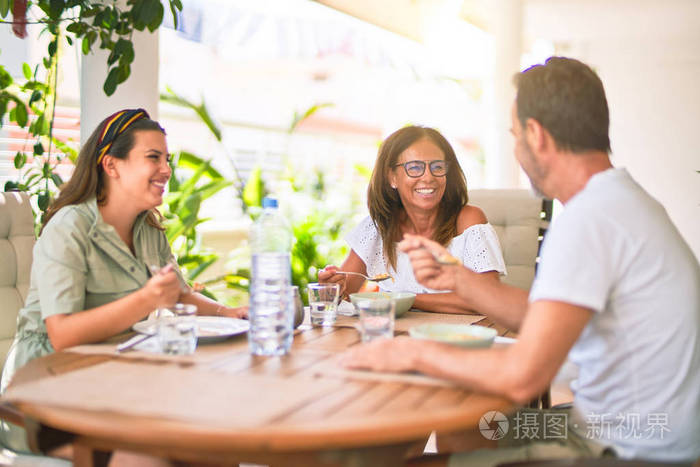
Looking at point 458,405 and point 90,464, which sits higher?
point 458,405

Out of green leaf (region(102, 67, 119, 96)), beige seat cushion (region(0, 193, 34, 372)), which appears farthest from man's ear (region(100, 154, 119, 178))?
green leaf (region(102, 67, 119, 96))

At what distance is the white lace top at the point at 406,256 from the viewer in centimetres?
234

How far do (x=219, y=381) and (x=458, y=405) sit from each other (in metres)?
0.43

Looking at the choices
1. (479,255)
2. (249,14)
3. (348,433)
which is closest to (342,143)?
(249,14)

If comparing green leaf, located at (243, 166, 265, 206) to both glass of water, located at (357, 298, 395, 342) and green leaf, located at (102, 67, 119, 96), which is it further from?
glass of water, located at (357, 298, 395, 342)

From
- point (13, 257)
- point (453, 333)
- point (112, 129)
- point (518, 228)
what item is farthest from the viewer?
point (518, 228)

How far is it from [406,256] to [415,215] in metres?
0.18

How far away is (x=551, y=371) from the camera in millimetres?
1196

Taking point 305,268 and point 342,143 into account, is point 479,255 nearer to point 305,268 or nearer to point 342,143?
point 305,268

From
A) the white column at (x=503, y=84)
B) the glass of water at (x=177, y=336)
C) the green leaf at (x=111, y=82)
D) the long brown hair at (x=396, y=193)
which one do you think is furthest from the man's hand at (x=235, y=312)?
the white column at (x=503, y=84)

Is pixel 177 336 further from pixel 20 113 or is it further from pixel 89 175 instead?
pixel 20 113

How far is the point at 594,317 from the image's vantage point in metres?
1.33

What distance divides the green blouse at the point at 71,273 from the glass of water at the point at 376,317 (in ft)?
2.22

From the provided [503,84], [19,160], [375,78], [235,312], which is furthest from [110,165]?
[375,78]
